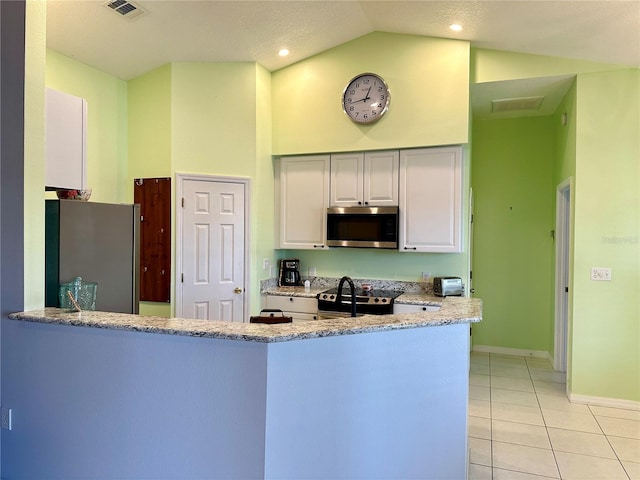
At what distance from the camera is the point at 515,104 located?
175 inches

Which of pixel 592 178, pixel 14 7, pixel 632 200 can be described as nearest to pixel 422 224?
pixel 592 178

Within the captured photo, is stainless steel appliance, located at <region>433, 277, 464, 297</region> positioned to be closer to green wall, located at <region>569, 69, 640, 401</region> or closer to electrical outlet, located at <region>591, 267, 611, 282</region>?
green wall, located at <region>569, 69, 640, 401</region>

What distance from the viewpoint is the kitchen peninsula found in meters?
1.62

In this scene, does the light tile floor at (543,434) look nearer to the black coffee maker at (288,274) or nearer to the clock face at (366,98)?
the black coffee maker at (288,274)

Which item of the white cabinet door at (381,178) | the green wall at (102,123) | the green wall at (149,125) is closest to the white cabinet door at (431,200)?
the white cabinet door at (381,178)

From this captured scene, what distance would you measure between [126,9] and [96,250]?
190cm

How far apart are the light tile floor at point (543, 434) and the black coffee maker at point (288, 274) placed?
2142 mm

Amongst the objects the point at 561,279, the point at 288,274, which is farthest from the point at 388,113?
the point at 561,279

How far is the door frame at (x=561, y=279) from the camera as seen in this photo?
14.4 ft

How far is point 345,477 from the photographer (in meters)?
1.74

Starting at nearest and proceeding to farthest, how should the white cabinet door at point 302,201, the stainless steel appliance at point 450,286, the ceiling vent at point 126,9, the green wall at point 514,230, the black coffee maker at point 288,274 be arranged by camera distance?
the ceiling vent at point 126,9 → the stainless steel appliance at point 450,286 → the white cabinet door at point 302,201 → the black coffee maker at point 288,274 → the green wall at point 514,230

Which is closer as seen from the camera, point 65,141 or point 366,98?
point 65,141

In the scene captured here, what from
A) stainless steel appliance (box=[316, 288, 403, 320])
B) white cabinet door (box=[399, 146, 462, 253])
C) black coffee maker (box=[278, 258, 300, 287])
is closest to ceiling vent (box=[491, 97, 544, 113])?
white cabinet door (box=[399, 146, 462, 253])

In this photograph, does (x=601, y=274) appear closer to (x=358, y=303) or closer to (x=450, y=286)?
(x=450, y=286)
